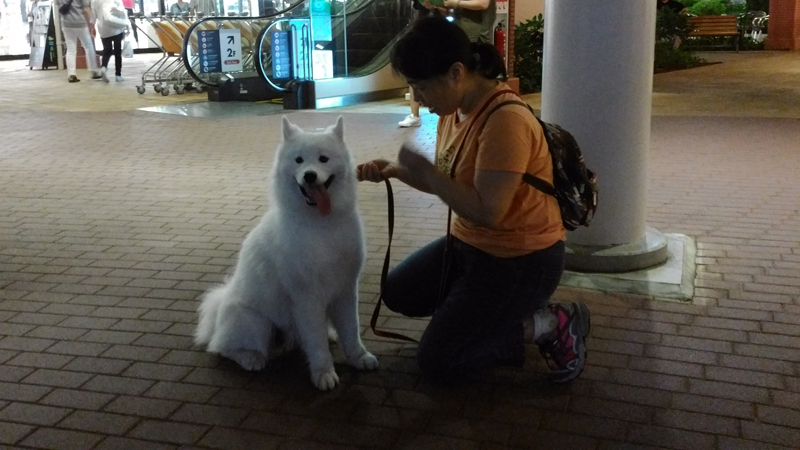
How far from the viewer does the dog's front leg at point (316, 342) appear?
358 cm

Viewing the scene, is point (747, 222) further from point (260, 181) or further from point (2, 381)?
point (2, 381)

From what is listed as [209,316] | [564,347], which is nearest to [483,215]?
[564,347]

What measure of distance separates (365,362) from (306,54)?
10.7 m

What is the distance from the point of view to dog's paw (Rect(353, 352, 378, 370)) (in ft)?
12.6

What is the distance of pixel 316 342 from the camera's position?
11.9ft

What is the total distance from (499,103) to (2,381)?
2.72m

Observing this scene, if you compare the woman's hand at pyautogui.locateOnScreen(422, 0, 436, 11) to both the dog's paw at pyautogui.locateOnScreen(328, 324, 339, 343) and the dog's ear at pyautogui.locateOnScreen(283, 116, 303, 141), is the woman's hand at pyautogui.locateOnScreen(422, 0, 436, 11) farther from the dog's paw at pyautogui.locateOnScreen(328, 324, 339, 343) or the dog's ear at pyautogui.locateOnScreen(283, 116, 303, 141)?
the dog's ear at pyautogui.locateOnScreen(283, 116, 303, 141)

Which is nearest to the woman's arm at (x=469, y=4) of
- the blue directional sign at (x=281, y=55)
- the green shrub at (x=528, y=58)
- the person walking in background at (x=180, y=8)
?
the blue directional sign at (x=281, y=55)

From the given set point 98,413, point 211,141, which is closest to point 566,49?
point 98,413

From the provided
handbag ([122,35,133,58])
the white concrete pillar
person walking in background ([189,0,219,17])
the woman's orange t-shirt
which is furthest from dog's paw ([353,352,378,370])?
handbag ([122,35,133,58])

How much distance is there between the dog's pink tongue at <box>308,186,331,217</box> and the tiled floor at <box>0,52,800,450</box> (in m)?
0.87

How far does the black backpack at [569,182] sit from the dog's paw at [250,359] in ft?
5.26

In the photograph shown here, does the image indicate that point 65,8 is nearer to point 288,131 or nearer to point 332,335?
point 332,335

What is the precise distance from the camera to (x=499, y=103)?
3271 millimetres
